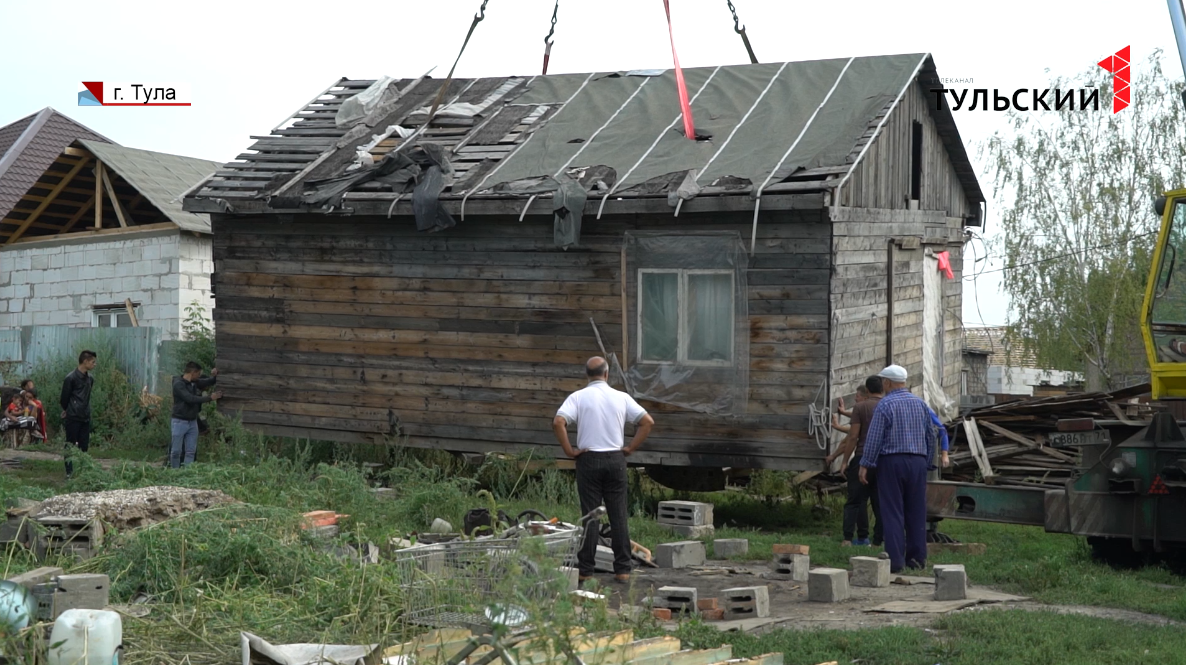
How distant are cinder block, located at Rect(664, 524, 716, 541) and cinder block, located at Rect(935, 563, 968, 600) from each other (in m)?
3.58

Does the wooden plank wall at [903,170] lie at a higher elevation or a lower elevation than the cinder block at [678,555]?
higher

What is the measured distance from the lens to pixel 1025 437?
14250 mm

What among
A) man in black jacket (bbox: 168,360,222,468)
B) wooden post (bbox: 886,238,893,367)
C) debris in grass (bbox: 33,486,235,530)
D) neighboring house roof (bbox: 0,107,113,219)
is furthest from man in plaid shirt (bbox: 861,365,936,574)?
neighboring house roof (bbox: 0,107,113,219)

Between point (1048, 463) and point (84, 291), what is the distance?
1768 centimetres

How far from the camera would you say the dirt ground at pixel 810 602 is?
8086mm

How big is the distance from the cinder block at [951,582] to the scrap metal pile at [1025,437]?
15.1ft

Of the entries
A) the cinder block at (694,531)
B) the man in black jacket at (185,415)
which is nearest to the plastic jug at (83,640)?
the cinder block at (694,531)

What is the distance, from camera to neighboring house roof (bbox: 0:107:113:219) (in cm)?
2477

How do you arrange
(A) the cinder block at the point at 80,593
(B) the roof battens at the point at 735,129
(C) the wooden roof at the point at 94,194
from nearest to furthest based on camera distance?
1. (A) the cinder block at the point at 80,593
2. (B) the roof battens at the point at 735,129
3. (C) the wooden roof at the point at 94,194

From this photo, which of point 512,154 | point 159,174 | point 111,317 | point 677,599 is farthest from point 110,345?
point 677,599

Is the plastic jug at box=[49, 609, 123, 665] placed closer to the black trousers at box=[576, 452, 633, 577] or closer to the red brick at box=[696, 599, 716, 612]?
the red brick at box=[696, 599, 716, 612]

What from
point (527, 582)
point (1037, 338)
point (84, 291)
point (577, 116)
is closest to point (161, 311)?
point (84, 291)

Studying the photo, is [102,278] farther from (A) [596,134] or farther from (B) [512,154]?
(A) [596,134]

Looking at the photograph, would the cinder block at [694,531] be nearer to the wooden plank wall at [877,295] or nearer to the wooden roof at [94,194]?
the wooden plank wall at [877,295]
